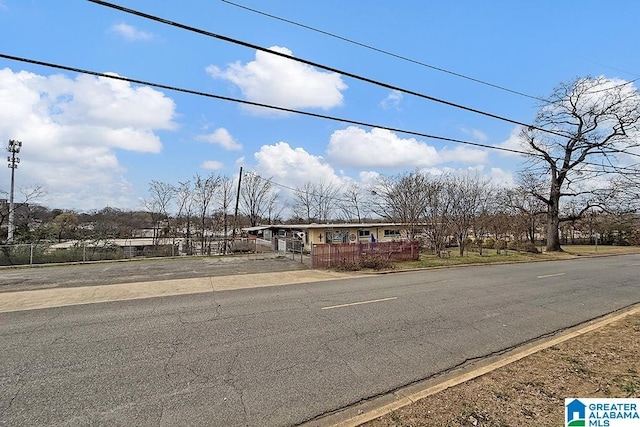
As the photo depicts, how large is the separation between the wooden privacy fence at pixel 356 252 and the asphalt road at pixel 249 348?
639cm

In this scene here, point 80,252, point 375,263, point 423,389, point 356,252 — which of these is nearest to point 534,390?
point 423,389

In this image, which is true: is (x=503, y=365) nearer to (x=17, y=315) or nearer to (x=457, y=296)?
(x=457, y=296)

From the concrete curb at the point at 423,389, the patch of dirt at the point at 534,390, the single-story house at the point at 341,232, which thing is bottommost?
the concrete curb at the point at 423,389

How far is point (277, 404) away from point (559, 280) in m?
13.9

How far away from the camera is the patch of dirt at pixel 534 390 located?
348 cm

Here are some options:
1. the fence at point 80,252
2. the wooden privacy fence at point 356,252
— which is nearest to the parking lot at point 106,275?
the wooden privacy fence at point 356,252

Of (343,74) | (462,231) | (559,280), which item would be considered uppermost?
(343,74)

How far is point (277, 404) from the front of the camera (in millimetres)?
3965

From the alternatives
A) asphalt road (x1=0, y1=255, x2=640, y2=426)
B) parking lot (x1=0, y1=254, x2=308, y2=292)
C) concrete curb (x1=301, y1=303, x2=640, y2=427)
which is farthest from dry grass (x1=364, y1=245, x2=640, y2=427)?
parking lot (x1=0, y1=254, x2=308, y2=292)

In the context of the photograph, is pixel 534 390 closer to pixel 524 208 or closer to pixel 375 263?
pixel 375 263

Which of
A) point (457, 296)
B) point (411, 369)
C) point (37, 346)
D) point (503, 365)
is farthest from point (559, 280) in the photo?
Result: point (37, 346)

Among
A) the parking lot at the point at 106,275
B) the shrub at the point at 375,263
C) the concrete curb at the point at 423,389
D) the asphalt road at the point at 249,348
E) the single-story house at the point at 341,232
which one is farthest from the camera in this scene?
the single-story house at the point at 341,232

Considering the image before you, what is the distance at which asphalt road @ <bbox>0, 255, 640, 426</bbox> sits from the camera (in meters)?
3.96

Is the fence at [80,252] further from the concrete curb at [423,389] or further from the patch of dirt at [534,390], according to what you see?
the patch of dirt at [534,390]
